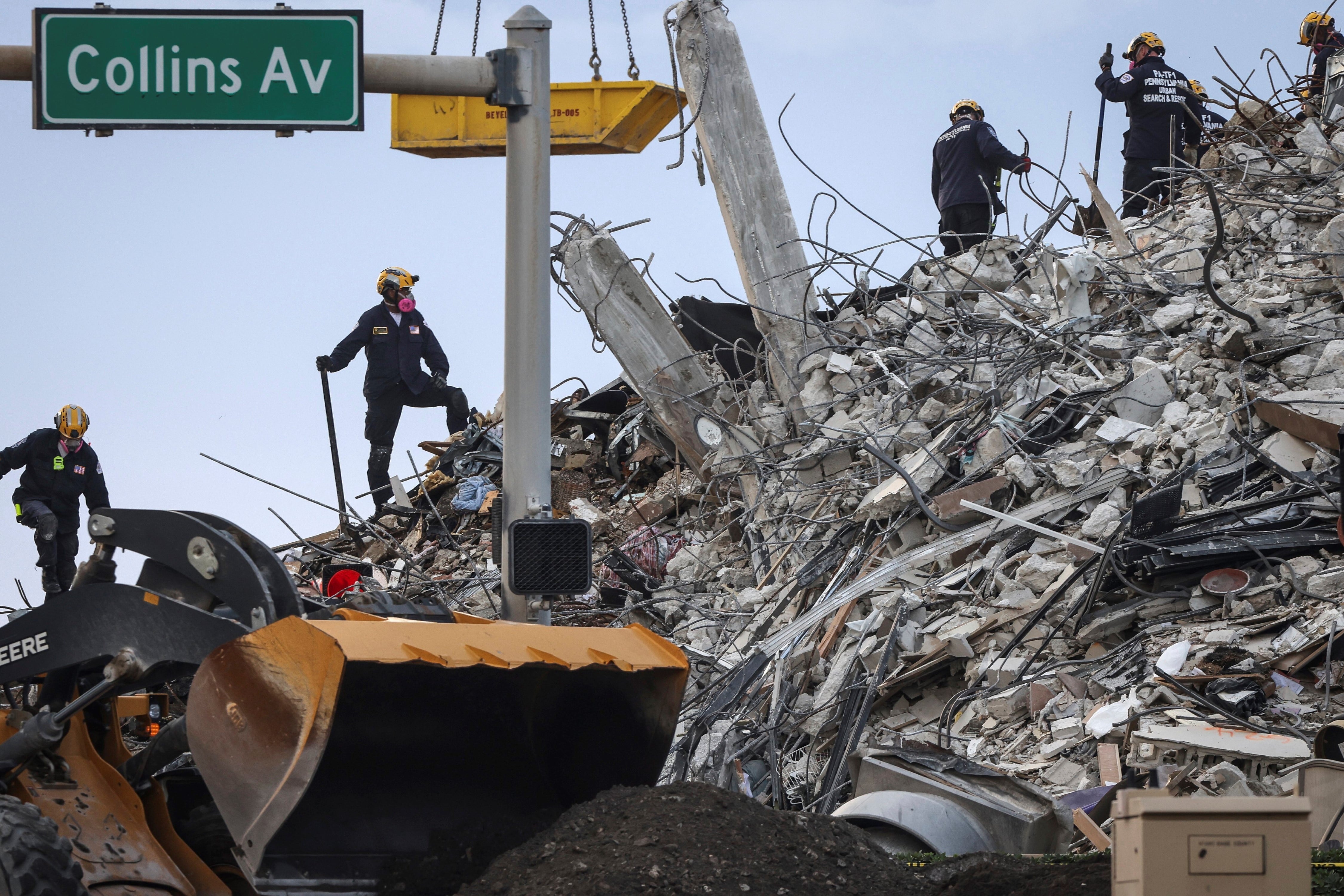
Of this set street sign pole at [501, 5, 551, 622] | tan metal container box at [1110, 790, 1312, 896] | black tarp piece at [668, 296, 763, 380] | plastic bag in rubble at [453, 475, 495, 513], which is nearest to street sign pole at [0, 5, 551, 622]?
street sign pole at [501, 5, 551, 622]

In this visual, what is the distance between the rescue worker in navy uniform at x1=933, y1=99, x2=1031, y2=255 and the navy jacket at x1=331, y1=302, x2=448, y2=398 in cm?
518

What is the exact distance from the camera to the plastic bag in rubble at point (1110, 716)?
244 inches

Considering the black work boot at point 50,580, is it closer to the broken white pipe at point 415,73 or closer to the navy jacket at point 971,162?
the broken white pipe at point 415,73

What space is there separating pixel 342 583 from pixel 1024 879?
16.3 feet

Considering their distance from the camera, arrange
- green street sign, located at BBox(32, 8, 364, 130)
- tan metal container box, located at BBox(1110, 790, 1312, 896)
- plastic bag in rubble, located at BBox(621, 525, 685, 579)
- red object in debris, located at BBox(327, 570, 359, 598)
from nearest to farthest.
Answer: tan metal container box, located at BBox(1110, 790, 1312, 896)
green street sign, located at BBox(32, 8, 364, 130)
red object in debris, located at BBox(327, 570, 359, 598)
plastic bag in rubble, located at BBox(621, 525, 685, 579)

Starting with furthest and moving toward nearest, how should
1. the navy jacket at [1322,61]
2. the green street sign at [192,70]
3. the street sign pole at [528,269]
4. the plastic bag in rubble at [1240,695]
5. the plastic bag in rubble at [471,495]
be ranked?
the plastic bag in rubble at [471,495]
the navy jacket at [1322,61]
the street sign pole at [528,269]
the green street sign at [192,70]
the plastic bag in rubble at [1240,695]

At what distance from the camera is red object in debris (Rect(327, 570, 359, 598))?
26.0 ft

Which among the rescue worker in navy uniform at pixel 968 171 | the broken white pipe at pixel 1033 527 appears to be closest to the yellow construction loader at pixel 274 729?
the broken white pipe at pixel 1033 527

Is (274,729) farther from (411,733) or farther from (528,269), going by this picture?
(528,269)

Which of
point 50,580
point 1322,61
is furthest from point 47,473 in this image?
point 1322,61

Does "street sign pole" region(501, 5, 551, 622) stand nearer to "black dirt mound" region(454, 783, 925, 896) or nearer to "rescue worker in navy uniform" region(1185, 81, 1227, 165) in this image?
"black dirt mound" region(454, 783, 925, 896)

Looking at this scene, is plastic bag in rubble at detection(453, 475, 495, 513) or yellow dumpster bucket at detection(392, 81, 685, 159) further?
plastic bag in rubble at detection(453, 475, 495, 513)

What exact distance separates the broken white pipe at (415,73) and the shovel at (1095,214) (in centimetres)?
639

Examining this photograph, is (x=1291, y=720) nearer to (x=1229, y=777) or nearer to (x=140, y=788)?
(x=1229, y=777)
